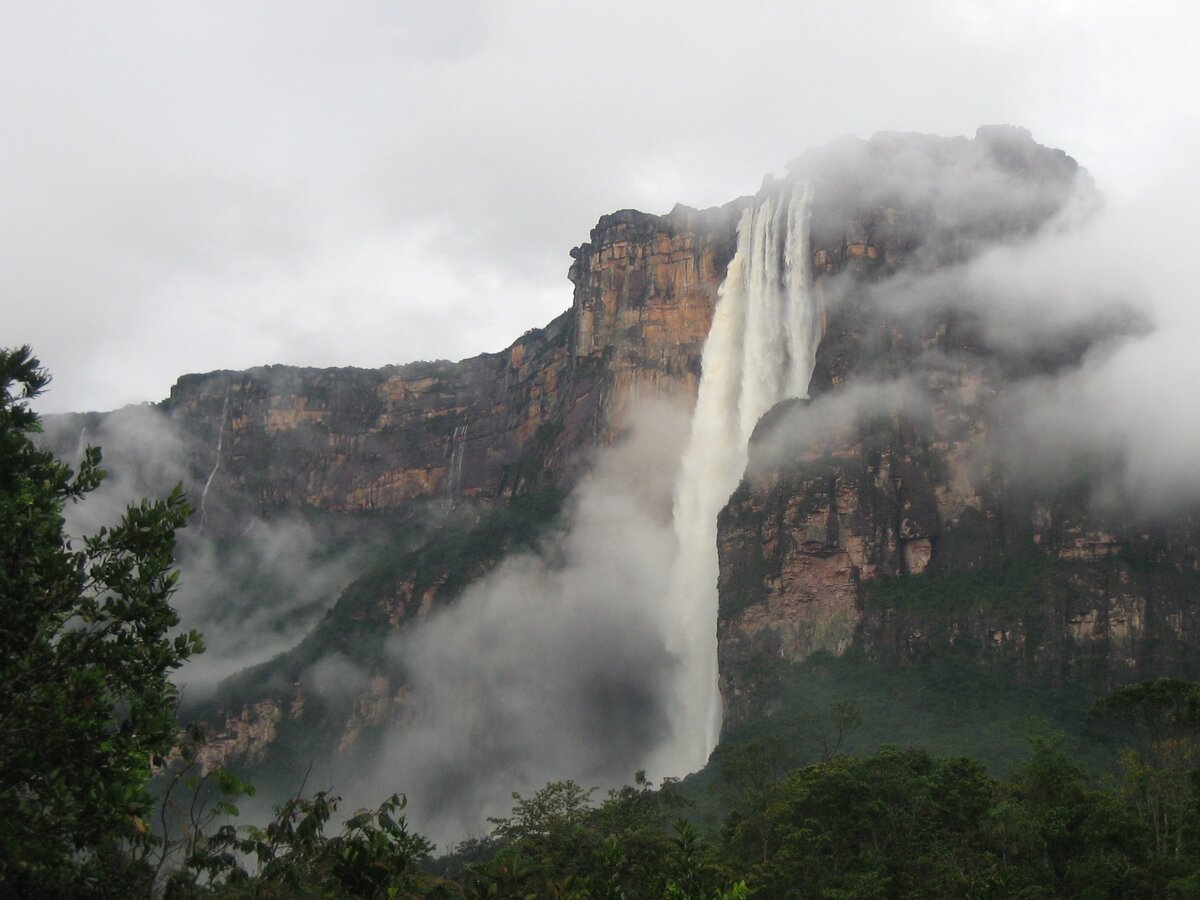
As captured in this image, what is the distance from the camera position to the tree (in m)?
15.3

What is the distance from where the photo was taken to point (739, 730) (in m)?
77.8

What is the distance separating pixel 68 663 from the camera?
53.5 ft

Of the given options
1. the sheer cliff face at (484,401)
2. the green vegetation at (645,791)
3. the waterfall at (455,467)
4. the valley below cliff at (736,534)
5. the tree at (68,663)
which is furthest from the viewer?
the waterfall at (455,467)

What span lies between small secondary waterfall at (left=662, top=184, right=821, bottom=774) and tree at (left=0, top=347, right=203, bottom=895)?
77.4 metres

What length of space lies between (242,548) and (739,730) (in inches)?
3386

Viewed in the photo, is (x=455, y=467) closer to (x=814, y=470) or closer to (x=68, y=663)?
(x=814, y=470)

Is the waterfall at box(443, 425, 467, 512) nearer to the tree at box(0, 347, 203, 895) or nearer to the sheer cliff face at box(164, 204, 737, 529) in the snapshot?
the sheer cliff face at box(164, 204, 737, 529)

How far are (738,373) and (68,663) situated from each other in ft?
291

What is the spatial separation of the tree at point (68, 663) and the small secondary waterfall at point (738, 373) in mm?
77376

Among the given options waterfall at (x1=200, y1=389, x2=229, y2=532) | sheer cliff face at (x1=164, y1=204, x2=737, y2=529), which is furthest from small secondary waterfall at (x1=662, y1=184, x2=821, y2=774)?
waterfall at (x1=200, y1=389, x2=229, y2=532)

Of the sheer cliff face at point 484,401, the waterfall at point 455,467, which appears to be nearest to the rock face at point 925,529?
the sheer cliff face at point 484,401

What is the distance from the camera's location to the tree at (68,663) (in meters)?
15.3

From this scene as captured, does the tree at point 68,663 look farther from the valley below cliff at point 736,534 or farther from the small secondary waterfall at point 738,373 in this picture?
the small secondary waterfall at point 738,373

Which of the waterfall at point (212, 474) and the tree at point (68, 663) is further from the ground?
the waterfall at point (212, 474)
